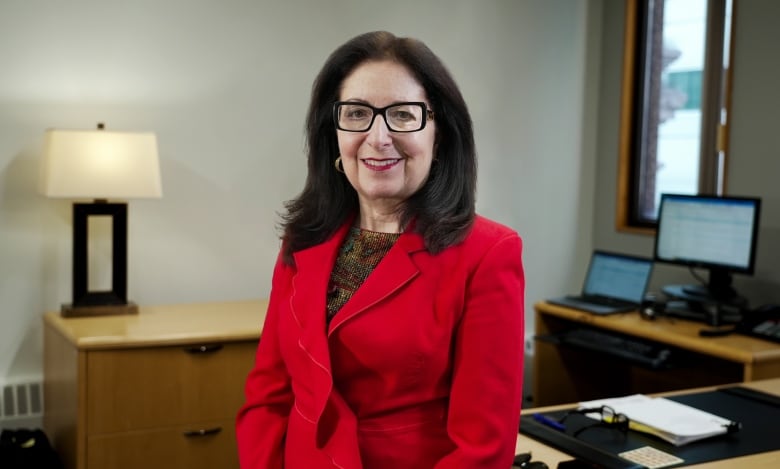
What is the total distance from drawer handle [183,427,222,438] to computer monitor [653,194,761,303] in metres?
1.83

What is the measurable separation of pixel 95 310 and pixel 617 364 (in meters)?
2.17

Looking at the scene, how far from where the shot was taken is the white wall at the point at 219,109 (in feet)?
10.8

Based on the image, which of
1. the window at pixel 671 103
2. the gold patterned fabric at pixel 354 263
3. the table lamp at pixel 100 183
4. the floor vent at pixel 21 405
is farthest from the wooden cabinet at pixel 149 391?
the window at pixel 671 103

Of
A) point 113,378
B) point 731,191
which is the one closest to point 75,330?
point 113,378

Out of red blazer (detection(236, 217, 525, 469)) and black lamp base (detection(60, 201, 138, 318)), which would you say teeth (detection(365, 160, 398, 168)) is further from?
black lamp base (detection(60, 201, 138, 318))

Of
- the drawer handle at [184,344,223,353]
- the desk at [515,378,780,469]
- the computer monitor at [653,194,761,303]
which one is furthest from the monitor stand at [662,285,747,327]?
the drawer handle at [184,344,223,353]

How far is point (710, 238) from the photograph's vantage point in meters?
3.46

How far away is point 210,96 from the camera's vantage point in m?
3.59

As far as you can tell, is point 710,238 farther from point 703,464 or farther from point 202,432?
point 202,432

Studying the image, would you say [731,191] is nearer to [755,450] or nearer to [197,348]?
[755,450]

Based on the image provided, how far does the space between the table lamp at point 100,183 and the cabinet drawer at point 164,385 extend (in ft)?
1.43

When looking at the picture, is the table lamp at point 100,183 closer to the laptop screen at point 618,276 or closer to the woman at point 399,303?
the woman at point 399,303

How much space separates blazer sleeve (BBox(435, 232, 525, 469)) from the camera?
4.50 feet

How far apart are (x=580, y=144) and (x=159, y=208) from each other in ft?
7.03
